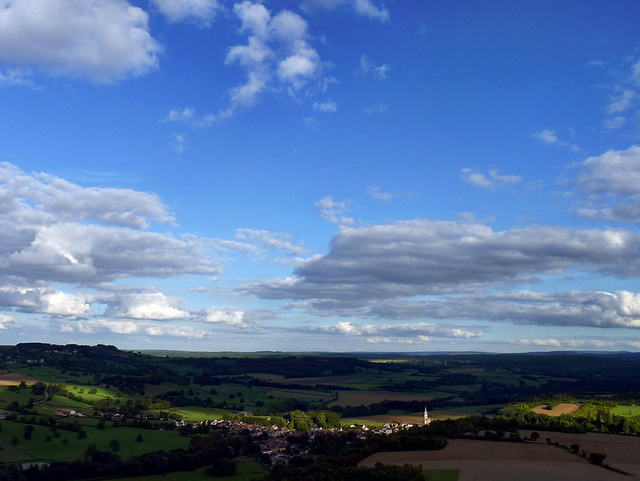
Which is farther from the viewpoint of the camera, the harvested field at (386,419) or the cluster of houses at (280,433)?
the harvested field at (386,419)

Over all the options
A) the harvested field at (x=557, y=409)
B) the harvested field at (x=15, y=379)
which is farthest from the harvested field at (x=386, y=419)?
the harvested field at (x=15, y=379)

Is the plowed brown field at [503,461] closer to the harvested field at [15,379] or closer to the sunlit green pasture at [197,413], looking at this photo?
the sunlit green pasture at [197,413]

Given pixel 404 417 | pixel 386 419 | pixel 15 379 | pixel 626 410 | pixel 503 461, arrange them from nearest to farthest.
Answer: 1. pixel 503 461
2. pixel 626 410
3. pixel 386 419
4. pixel 404 417
5. pixel 15 379

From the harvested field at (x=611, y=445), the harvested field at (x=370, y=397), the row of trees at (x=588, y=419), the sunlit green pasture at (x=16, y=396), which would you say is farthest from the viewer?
the harvested field at (x=370, y=397)

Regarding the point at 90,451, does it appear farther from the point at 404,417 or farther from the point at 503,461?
the point at 404,417

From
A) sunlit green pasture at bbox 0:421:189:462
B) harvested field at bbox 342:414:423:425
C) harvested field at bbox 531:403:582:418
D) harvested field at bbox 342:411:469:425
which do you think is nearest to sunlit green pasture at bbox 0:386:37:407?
sunlit green pasture at bbox 0:421:189:462

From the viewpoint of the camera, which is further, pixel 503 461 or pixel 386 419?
pixel 386 419

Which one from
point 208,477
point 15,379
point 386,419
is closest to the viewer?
point 208,477

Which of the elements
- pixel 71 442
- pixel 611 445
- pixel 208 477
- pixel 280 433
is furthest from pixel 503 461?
pixel 71 442
